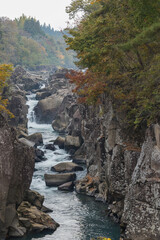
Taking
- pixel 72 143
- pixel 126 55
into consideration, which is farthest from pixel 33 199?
pixel 72 143

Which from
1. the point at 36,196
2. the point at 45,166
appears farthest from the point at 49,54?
the point at 36,196

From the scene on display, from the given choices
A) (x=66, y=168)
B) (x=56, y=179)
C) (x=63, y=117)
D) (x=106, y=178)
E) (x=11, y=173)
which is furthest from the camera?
(x=63, y=117)

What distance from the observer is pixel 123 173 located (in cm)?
2377

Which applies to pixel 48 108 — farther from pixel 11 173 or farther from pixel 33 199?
pixel 11 173

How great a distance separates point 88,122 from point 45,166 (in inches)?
313

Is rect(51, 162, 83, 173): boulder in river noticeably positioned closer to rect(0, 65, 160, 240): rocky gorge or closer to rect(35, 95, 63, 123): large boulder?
rect(0, 65, 160, 240): rocky gorge

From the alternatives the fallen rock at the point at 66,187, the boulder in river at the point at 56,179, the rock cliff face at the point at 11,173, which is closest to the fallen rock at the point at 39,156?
the boulder in river at the point at 56,179

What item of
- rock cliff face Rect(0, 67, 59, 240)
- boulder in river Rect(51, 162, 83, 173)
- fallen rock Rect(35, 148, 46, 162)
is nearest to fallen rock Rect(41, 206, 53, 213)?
rock cliff face Rect(0, 67, 59, 240)

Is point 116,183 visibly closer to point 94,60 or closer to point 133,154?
point 133,154

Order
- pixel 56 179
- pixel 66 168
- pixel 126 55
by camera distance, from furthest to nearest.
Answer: pixel 66 168 → pixel 56 179 → pixel 126 55

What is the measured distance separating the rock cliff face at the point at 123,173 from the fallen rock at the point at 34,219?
5041mm

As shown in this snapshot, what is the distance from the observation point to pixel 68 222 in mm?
23484

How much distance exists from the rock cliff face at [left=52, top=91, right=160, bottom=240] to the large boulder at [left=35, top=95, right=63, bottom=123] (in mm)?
27346

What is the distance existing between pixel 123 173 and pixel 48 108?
4402 centimetres
